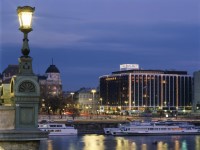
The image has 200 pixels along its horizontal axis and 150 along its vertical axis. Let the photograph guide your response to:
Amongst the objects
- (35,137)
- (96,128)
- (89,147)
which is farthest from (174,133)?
(35,137)

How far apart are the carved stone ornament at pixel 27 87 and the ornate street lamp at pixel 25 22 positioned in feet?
1.75

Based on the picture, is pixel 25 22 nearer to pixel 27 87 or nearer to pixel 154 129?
pixel 27 87

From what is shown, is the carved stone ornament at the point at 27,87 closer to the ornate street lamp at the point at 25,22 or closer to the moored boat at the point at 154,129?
the ornate street lamp at the point at 25,22

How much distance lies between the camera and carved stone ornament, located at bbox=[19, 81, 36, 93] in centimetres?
932

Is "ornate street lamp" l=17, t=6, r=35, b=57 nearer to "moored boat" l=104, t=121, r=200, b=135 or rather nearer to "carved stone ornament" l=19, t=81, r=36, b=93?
"carved stone ornament" l=19, t=81, r=36, b=93

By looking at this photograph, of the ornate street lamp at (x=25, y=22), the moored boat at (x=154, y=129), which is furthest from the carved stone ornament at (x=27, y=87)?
the moored boat at (x=154, y=129)

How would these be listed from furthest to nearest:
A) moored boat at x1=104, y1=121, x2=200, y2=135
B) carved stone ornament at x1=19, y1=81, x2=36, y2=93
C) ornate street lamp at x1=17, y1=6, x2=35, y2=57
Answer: moored boat at x1=104, y1=121, x2=200, y2=135 → ornate street lamp at x1=17, y1=6, x2=35, y2=57 → carved stone ornament at x1=19, y1=81, x2=36, y2=93

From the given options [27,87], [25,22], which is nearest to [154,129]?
[25,22]

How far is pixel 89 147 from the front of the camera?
7794cm

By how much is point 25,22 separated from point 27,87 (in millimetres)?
1129

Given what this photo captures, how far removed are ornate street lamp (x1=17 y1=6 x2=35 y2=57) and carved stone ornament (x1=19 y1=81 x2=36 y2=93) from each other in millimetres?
533

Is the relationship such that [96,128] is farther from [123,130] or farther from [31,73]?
[31,73]

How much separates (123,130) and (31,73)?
107m

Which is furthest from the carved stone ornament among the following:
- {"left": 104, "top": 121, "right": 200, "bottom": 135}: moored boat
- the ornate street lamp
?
{"left": 104, "top": 121, "right": 200, "bottom": 135}: moored boat
